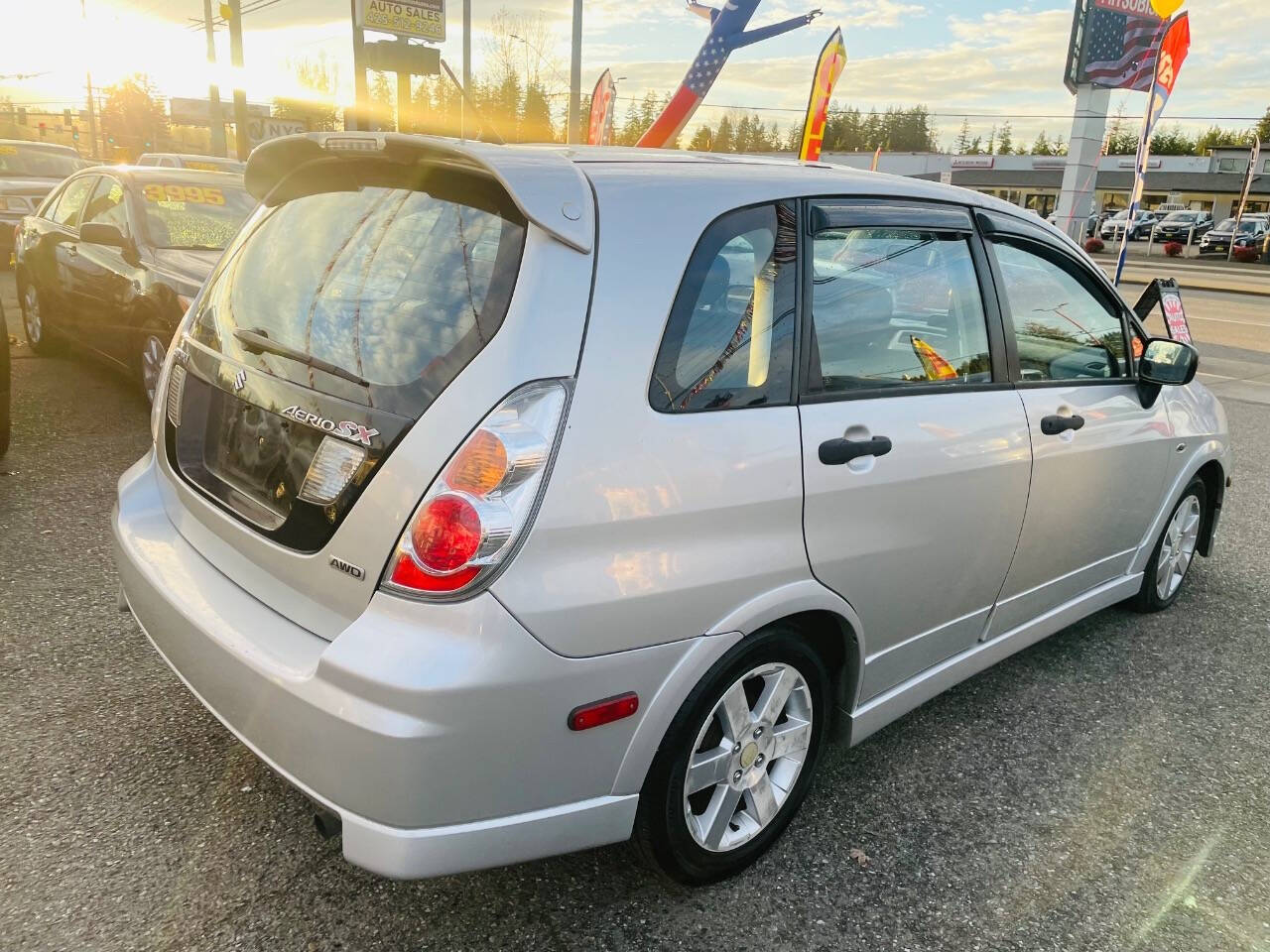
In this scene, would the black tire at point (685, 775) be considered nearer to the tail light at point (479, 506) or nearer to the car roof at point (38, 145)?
the tail light at point (479, 506)

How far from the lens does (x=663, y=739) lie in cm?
204

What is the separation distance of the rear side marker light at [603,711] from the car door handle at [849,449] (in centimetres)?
74

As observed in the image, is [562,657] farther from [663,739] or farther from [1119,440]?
[1119,440]

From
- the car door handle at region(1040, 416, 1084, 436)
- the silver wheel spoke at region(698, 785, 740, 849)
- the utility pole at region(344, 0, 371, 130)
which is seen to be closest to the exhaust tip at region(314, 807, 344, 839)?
the silver wheel spoke at region(698, 785, 740, 849)

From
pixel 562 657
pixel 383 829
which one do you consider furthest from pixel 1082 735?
pixel 383 829

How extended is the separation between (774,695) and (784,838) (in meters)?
0.52

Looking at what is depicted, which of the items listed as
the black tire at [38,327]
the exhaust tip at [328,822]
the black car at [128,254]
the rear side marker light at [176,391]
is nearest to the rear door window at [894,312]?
the exhaust tip at [328,822]

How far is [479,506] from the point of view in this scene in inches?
69.3

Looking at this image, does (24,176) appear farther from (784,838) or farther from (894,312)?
(784,838)

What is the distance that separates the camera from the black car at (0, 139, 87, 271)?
566 inches

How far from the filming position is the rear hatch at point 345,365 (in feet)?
6.03

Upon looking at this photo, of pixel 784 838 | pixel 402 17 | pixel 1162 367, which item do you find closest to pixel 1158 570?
pixel 1162 367

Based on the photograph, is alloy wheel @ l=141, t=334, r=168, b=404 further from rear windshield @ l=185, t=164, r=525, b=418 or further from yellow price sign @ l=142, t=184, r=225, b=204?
rear windshield @ l=185, t=164, r=525, b=418

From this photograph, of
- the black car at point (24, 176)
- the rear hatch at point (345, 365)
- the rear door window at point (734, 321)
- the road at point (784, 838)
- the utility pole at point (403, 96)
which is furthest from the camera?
the utility pole at point (403, 96)
